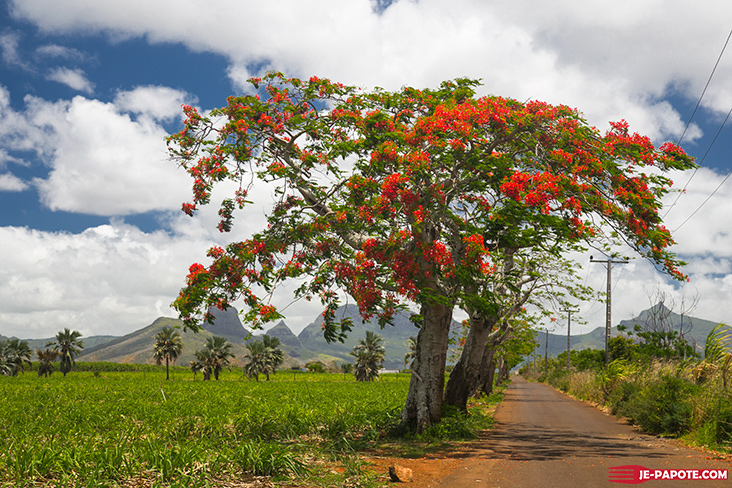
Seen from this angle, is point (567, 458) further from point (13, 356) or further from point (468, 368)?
point (13, 356)

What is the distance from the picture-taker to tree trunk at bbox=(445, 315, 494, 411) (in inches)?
794

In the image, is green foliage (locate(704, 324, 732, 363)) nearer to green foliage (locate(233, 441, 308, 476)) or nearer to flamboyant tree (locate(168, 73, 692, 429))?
flamboyant tree (locate(168, 73, 692, 429))

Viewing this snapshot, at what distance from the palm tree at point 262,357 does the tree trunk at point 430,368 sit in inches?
2715

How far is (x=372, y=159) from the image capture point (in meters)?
13.0

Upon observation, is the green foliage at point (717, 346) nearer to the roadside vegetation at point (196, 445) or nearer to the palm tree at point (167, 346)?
the roadside vegetation at point (196, 445)

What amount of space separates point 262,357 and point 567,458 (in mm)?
76004

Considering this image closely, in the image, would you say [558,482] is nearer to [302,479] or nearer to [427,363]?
[302,479]

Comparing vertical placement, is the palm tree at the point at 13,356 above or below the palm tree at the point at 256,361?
below

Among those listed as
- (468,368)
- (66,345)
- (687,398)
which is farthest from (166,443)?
(66,345)

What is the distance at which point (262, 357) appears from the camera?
83.1 meters

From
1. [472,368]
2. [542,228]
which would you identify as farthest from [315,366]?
[542,228]

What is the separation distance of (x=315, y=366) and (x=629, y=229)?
127 metres

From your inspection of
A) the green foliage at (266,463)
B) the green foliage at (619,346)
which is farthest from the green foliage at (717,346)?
the green foliage at (619,346)

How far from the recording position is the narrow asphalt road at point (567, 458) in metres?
8.98
